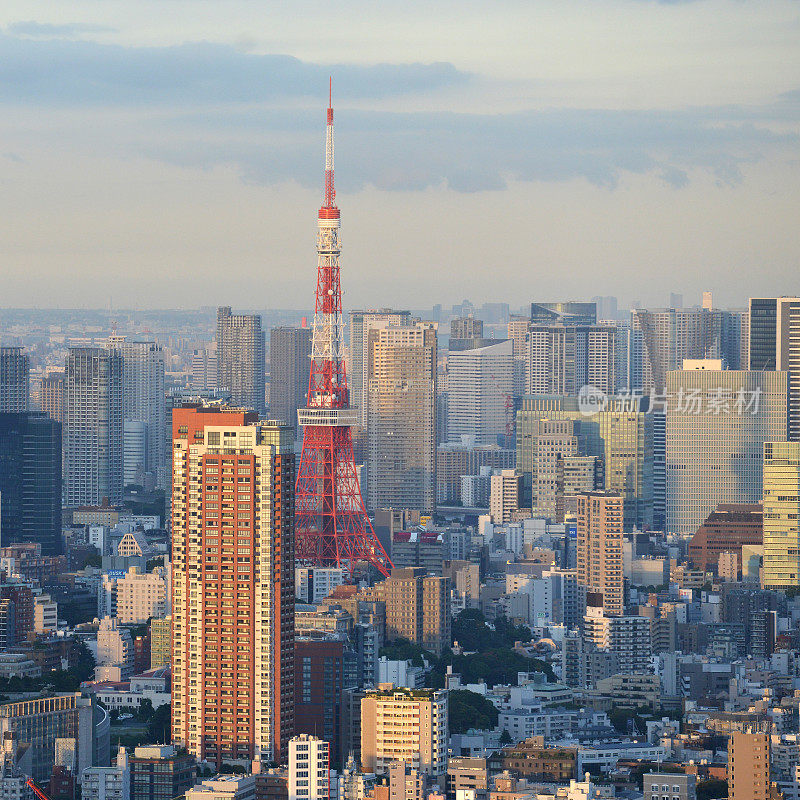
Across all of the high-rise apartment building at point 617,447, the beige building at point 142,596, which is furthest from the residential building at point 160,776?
the high-rise apartment building at point 617,447

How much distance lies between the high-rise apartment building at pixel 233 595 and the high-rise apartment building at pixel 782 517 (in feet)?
55.1

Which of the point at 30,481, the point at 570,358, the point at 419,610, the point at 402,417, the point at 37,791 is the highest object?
the point at 570,358

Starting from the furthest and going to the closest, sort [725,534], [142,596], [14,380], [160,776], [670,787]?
[14,380] < [725,534] < [142,596] < [160,776] < [670,787]

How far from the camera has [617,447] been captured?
59812 millimetres

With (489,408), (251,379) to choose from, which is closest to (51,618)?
(251,379)

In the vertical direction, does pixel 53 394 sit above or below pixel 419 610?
above

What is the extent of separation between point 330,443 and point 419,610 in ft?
23.9

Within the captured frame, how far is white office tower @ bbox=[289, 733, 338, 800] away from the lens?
85.7 ft

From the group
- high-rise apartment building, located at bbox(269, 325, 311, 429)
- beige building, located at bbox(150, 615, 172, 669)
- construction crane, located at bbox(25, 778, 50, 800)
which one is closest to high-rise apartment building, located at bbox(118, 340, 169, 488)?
high-rise apartment building, located at bbox(269, 325, 311, 429)

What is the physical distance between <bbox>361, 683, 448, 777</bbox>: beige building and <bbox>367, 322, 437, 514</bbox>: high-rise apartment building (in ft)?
102

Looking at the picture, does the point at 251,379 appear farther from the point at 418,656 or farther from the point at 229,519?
the point at 229,519

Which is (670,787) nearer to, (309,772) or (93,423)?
(309,772)

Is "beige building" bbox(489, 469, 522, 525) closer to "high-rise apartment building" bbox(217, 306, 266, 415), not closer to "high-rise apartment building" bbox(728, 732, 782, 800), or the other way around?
"high-rise apartment building" bbox(217, 306, 266, 415)

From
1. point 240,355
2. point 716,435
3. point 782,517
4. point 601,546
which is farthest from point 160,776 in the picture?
point 240,355
